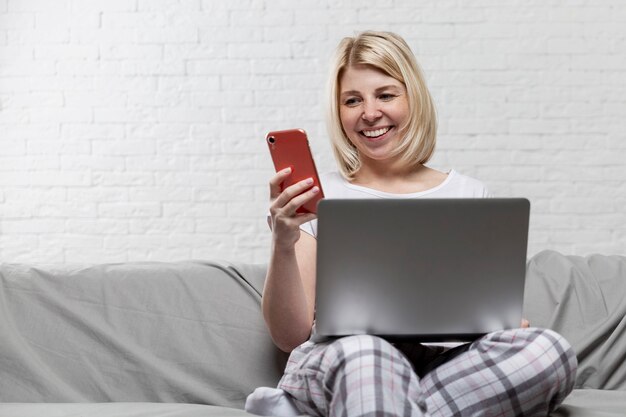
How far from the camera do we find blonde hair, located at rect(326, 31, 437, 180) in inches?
75.7

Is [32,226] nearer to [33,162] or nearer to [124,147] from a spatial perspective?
[33,162]

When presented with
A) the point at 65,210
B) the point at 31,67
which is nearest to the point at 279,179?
the point at 65,210

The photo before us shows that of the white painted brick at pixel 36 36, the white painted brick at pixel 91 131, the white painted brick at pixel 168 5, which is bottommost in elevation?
the white painted brick at pixel 91 131

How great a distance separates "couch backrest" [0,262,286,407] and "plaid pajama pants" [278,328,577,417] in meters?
0.46

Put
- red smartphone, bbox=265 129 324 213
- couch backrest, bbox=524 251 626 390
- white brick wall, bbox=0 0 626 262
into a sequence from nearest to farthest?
red smartphone, bbox=265 129 324 213
couch backrest, bbox=524 251 626 390
white brick wall, bbox=0 0 626 262

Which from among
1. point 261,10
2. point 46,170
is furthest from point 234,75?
point 46,170

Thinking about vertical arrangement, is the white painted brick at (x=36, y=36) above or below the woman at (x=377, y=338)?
above

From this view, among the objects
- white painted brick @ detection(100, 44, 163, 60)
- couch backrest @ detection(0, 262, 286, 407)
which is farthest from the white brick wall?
couch backrest @ detection(0, 262, 286, 407)

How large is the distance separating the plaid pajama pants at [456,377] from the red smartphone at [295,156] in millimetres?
296

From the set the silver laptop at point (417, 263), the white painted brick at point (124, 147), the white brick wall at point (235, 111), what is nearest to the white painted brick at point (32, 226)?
the white brick wall at point (235, 111)

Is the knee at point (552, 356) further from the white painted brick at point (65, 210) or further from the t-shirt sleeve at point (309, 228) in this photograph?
the white painted brick at point (65, 210)

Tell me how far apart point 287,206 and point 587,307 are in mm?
972

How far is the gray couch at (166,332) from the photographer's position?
1.88m

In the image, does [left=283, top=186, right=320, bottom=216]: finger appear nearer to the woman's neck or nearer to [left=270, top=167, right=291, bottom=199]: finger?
[left=270, top=167, right=291, bottom=199]: finger
